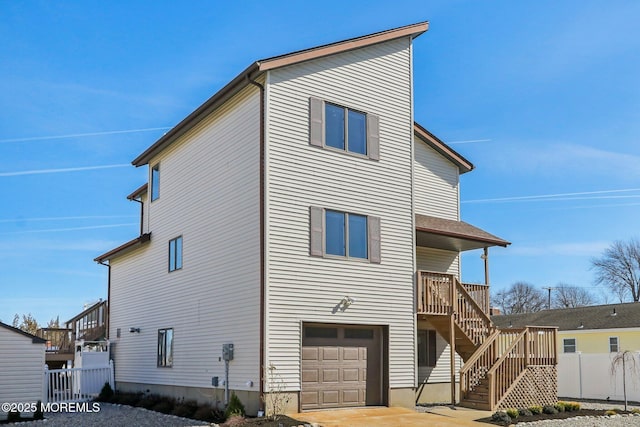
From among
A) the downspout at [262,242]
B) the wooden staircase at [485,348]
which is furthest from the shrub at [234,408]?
the wooden staircase at [485,348]

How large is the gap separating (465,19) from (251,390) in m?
9.56

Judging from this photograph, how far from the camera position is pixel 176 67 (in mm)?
16328

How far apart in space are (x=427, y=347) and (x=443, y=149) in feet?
Result: 21.0

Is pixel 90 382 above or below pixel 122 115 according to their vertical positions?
below

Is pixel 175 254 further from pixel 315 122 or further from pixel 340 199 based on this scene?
pixel 315 122

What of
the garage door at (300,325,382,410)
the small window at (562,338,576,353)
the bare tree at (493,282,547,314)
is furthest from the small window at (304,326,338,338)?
the bare tree at (493,282,547,314)

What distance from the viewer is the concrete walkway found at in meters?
14.3

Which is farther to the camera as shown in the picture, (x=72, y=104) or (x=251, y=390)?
(x=72, y=104)

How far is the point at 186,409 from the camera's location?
17391 millimetres

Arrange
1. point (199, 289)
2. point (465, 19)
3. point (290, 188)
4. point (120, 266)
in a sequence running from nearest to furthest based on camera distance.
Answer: point (465, 19), point (290, 188), point (199, 289), point (120, 266)

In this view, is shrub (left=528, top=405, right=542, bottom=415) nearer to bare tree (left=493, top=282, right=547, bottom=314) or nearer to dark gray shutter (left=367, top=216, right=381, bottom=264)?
dark gray shutter (left=367, top=216, right=381, bottom=264)

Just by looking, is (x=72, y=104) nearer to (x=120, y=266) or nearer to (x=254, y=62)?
(x=254, y=62)

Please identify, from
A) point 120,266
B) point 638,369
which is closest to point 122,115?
point 120,266

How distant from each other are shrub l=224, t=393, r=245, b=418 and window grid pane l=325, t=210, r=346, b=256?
4.05 meters
